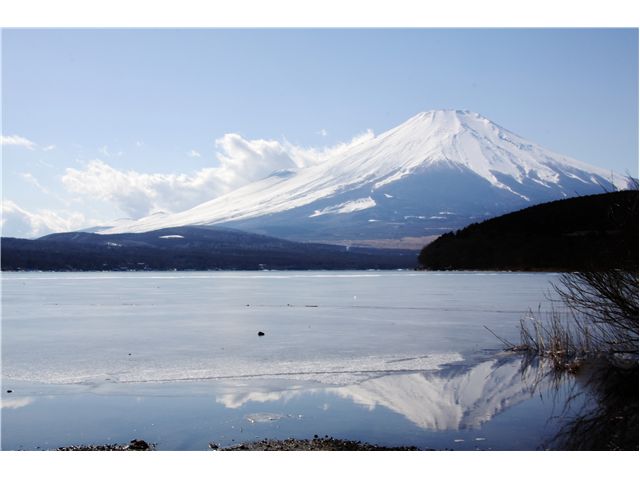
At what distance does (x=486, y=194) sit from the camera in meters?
194

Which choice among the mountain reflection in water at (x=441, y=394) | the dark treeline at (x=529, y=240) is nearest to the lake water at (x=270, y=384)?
the mountain reflection in water at (x=441, y=394)

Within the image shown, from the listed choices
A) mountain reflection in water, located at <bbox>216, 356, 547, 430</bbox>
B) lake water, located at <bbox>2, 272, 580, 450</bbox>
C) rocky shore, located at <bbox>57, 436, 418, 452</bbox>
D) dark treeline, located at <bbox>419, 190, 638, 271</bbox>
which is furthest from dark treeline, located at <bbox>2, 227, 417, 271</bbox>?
rocky shore, located at <bbox>57, 436, 418, 452</bbox>

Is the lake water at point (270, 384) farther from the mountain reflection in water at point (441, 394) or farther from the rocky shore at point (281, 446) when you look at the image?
the rocky shore at point (281, 446)

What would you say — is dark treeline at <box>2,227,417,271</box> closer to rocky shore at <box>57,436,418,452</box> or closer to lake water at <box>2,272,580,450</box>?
lake water at <box>2,272,580,450</box>

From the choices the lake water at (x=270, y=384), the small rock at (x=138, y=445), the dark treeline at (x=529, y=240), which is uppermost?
the dark treeline at (x=529, y=240)

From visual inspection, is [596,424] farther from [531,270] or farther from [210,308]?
[531,270]

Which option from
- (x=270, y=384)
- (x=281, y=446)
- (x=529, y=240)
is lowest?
(x=281, y=446)

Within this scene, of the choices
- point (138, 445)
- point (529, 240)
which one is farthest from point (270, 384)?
point (529, 240)

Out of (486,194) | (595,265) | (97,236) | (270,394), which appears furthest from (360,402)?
(486,194)

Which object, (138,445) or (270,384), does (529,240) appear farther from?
(138,445)

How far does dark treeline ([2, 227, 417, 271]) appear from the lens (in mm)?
101062

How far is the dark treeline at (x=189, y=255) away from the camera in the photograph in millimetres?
101062

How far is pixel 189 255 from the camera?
122938 mm

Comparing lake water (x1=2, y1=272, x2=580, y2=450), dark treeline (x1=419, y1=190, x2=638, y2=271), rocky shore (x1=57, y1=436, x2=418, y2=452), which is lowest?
rocky shore (x1=57, y1=436, x2=418, y2=452)
